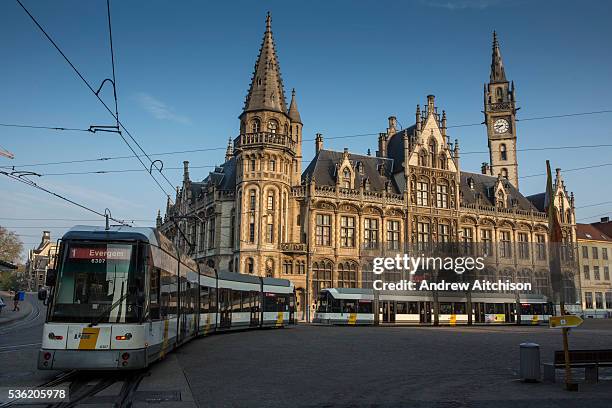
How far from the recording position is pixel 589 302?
71.0 m

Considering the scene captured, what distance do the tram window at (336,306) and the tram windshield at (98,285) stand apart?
1221 inches

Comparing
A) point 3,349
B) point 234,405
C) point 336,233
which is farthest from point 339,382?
point 336,233

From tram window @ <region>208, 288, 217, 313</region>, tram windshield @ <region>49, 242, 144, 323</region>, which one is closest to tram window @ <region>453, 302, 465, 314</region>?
tram window @ <region>208, 288, 217, 313</region>

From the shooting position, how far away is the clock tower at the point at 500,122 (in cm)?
7175

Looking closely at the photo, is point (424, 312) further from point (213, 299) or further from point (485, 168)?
point (485, 168)

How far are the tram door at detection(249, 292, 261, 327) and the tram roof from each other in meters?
19.7

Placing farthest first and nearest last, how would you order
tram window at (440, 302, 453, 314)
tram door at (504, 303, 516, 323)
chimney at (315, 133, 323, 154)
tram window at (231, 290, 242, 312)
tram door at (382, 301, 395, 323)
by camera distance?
chimney at (315, 133, 323, 154), tram door at (504, 303, 516, 323), tram window at (440, 302, 453, 314), tram door at (382, 301, 395, 323), tram window at (231, 290, 242, 312)

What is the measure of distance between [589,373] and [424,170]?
152ft

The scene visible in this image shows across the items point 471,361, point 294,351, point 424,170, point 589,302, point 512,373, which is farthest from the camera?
point 589,302

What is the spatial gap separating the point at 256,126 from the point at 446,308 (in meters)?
23.5

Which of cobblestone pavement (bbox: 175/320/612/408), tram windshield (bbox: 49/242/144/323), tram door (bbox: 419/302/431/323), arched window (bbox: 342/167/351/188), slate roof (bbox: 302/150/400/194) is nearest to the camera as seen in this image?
cobblestone pavement (bbox: 175/320/612/408)

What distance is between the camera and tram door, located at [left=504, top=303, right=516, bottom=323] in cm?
4894

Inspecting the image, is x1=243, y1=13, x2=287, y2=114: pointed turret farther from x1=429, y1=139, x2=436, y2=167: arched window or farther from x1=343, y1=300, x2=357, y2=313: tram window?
x1=343, y1=300, x2=357, y2=313: tram window

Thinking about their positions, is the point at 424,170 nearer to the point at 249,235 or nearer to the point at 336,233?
the point at 336,233
